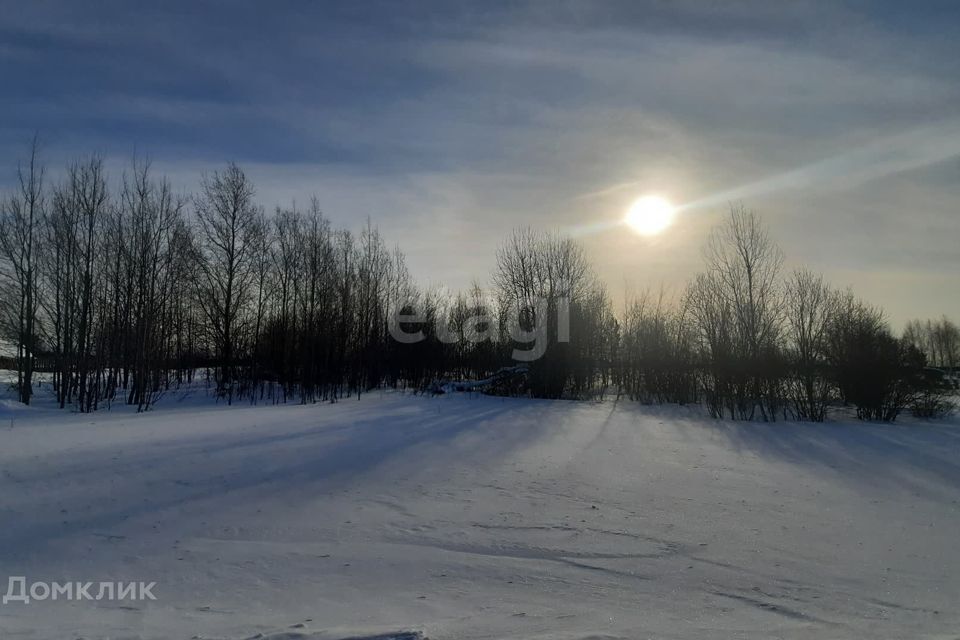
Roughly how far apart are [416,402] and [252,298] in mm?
12957

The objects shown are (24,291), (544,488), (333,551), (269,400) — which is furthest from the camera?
(269,400)

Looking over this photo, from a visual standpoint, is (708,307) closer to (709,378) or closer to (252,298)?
(709,378)

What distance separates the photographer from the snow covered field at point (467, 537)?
4312mm

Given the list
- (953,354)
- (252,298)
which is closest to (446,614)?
(252,298)

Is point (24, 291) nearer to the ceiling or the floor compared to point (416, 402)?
nearer to the ceiling

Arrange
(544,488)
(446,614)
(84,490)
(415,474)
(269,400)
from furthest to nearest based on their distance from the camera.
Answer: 1. (269,400)
2. (415,474)
3. (544,488)
4. (84,490)
5. (446,614)

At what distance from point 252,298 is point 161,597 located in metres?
27.7

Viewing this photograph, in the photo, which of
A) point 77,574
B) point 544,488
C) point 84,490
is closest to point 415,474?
point 544,488

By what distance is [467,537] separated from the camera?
624 centimetres

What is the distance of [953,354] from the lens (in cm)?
5812

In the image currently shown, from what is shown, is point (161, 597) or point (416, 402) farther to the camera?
point (416, 402)

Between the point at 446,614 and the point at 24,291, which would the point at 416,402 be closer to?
the point at 24,291

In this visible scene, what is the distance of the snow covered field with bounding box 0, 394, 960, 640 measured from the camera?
431 cm

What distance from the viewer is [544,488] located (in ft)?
27.8
